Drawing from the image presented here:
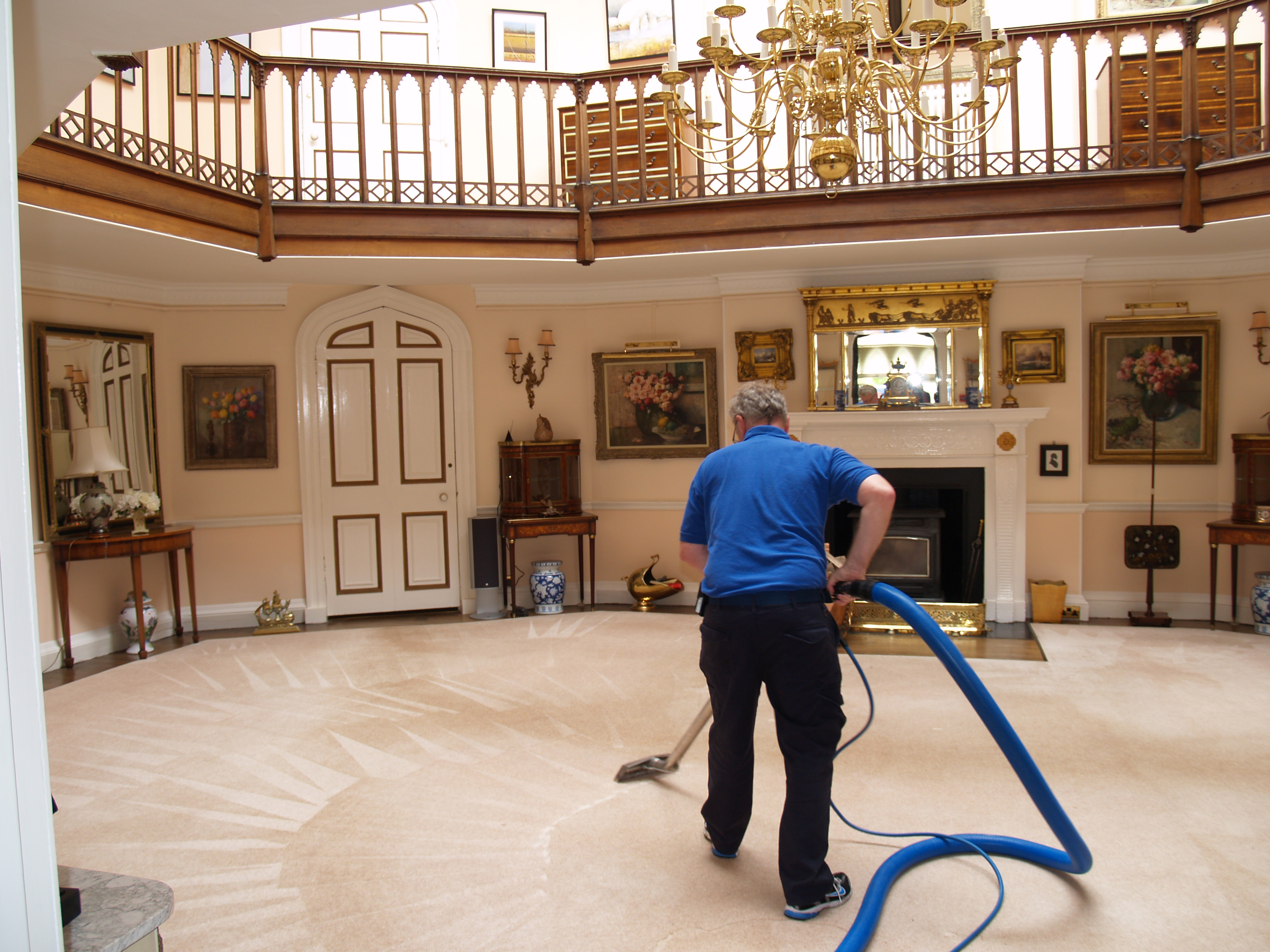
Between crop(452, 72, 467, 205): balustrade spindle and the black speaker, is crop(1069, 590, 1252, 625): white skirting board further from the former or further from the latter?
crop(452, 72, 467, 205): balustrade spindle

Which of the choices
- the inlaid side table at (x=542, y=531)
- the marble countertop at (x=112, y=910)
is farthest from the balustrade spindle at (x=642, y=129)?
the marble countertop at (x=112, y=910)

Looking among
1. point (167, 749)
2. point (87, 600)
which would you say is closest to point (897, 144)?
point (167, 749)

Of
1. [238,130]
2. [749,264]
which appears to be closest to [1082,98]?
[749,264]

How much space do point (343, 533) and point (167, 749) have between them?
334 cm

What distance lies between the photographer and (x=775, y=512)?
2.78 metres

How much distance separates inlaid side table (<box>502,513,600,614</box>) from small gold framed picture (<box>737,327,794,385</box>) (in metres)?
1.81

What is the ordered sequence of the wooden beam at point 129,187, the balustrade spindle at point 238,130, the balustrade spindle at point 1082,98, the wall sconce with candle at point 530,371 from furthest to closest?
the wall sconce with candle at point 530,371 → the balustrade spindle at point 1082,98 → the balustrade spindle at point 238,130 → the wooden beam at point 129,187

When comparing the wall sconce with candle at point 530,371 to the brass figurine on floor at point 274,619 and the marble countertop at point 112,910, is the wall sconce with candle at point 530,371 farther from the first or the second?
the marble countertop at point 112,910

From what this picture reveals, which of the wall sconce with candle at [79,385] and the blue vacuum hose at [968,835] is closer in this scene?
the blue vacuum hose at [968,835]

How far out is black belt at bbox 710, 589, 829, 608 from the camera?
2727mm

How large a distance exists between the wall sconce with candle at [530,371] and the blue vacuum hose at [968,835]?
5.37m

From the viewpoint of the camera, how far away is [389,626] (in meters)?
7.33

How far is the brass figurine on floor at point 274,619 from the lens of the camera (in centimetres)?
720

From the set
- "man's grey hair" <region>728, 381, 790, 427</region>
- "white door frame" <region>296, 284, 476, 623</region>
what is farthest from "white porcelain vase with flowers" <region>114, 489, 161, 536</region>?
"man's grey hair" <region>728, 381, 790, 427</region>
